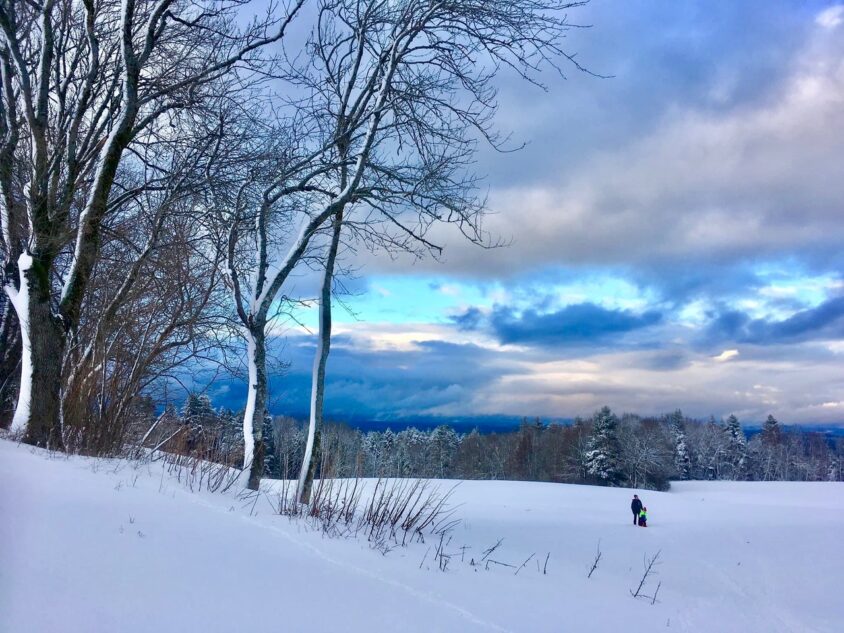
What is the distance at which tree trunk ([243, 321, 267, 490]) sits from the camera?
6.99m

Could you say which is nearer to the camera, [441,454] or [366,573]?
[366,573]

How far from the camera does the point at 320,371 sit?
24.6ft

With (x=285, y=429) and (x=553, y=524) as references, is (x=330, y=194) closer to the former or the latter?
(x=285, y=429)

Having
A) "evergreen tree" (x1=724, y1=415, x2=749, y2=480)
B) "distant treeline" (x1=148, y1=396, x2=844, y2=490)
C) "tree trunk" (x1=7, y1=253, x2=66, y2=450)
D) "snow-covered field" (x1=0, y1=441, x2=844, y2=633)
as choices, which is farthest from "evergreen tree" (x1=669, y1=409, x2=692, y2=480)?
"tree trunk" (x1=7, y1=253, x2=66, y2=450)

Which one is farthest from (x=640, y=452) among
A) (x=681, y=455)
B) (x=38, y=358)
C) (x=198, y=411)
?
(x=38, y=358)

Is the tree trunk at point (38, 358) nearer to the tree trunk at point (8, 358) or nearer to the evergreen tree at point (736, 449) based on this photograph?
the tree trunk at point (8, 358)

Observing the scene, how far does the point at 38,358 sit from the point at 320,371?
3.14 meters

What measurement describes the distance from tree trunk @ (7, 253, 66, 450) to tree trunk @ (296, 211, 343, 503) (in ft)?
8.47

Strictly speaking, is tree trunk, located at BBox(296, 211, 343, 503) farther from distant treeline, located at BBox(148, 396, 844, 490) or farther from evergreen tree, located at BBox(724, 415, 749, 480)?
evergreen tree, located at BBox(724, 415, 749, 480)

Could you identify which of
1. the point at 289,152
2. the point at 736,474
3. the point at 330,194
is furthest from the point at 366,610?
the point at 736,474

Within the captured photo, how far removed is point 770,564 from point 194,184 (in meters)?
14.5

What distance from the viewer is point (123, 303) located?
7707mm

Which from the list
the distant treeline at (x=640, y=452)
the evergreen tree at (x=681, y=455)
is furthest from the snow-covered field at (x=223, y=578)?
the evergreen tree at (x=681, y=455)

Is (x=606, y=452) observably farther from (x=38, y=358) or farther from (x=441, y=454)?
(x=38, y=358)
